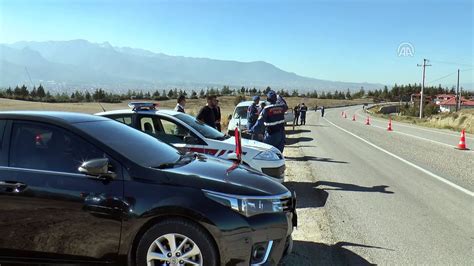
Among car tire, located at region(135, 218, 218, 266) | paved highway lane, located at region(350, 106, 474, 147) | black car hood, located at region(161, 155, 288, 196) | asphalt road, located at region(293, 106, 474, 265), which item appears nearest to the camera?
car tire, located at region(135, 218, 218, 266)

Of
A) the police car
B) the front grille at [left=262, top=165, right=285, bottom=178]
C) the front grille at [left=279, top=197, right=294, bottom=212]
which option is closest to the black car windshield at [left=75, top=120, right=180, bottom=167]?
the front grille at [left=279, top=197, right=294, bottom=212]

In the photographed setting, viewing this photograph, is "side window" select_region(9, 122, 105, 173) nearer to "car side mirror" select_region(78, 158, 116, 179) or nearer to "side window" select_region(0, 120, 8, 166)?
"side window" select_region(0, 120, 8, 166)

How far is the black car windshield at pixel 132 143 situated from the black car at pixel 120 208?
39mm

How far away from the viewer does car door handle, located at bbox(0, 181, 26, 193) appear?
13.5 feet

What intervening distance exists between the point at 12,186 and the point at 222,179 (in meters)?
1.88

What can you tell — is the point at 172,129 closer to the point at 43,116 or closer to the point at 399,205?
the point at 43,116

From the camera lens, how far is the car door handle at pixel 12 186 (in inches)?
162

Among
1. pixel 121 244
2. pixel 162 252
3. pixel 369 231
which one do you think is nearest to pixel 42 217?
pixel 121 244

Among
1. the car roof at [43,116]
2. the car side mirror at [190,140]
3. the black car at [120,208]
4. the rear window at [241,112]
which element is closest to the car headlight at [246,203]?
the black car at [120,208]

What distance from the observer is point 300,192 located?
8695mm

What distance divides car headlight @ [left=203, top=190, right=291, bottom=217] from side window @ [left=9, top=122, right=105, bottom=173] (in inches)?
45.6

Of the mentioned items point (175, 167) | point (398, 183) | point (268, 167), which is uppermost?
point (175, 167)

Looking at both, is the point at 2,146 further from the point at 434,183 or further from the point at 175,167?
the point at 434,183

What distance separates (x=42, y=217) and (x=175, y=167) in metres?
1.25
